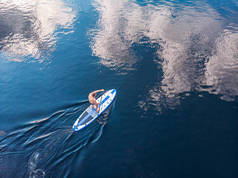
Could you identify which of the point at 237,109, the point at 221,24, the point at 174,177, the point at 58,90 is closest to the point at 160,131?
the point at 174,177

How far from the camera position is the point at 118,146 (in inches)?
663

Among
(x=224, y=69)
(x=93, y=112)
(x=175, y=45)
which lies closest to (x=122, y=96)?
(x=93, y=112)

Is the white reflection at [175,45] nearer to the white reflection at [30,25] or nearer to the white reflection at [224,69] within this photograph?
the white reflection at [224,69]

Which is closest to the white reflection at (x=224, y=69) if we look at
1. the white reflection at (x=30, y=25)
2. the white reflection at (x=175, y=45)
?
the white reflection at (x=175, y=45)

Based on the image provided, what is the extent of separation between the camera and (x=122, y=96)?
22.5m

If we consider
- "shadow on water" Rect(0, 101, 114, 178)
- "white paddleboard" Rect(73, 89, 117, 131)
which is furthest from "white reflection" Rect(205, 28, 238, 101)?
"shadow on water" Rect(0, 101, 114, 178)

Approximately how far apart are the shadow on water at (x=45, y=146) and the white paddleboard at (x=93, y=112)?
55 cm

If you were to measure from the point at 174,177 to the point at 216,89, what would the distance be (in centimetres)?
1529

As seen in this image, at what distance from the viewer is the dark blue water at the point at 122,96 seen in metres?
15.2

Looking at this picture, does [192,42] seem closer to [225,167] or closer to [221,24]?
[221,24]

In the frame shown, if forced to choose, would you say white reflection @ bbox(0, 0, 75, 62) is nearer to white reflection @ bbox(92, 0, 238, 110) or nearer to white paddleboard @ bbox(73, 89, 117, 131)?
white reflection @ bbox(92, 0, 238, 110)

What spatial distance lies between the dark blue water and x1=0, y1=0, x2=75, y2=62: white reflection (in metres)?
0.23

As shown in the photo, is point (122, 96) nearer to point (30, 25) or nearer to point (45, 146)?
point (45, 146)

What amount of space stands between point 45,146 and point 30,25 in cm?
3729
